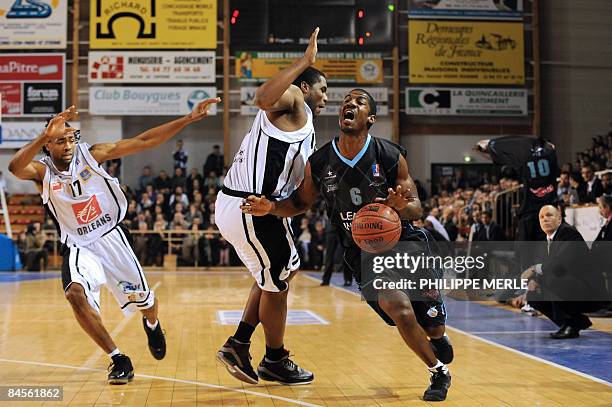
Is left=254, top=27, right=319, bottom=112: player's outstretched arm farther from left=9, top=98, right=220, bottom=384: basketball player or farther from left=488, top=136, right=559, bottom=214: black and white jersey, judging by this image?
left=488, top=136, right=559, bottom=214: black and white jersey

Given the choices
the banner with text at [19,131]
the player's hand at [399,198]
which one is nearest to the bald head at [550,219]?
the player's hand at [399,198]

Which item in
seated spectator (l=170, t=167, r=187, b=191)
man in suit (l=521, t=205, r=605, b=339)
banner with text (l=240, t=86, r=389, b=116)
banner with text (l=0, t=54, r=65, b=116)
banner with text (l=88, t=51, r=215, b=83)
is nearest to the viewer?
man in suit (l=521, t=205, r=605, b=339)

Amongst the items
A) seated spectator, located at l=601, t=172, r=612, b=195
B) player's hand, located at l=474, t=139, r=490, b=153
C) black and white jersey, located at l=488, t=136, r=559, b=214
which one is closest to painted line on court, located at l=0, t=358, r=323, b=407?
player's hand, located at l=474, t=139, r=490, b=153

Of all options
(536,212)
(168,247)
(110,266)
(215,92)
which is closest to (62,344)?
(110,266)

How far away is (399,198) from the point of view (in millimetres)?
4051

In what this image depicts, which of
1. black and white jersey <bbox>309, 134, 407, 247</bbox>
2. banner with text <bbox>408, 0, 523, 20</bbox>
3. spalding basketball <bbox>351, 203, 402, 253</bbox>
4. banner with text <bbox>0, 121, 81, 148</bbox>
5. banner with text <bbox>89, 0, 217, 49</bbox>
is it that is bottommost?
spalding basketball <bbox>351, 203, 402, 253</bbox>

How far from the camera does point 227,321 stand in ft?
28.1

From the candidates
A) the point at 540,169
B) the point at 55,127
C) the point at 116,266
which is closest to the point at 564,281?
the point at 540,169

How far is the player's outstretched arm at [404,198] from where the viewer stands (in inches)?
160

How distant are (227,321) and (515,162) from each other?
14.0 ft

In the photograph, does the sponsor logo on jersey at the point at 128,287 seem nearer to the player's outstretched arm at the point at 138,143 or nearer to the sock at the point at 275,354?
the player's outstretched arm at the point at 138,143

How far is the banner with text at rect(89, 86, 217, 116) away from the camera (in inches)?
916

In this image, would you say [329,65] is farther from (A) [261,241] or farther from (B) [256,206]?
(B) [256,206]

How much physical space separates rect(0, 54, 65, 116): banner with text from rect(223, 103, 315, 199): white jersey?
20385mm
